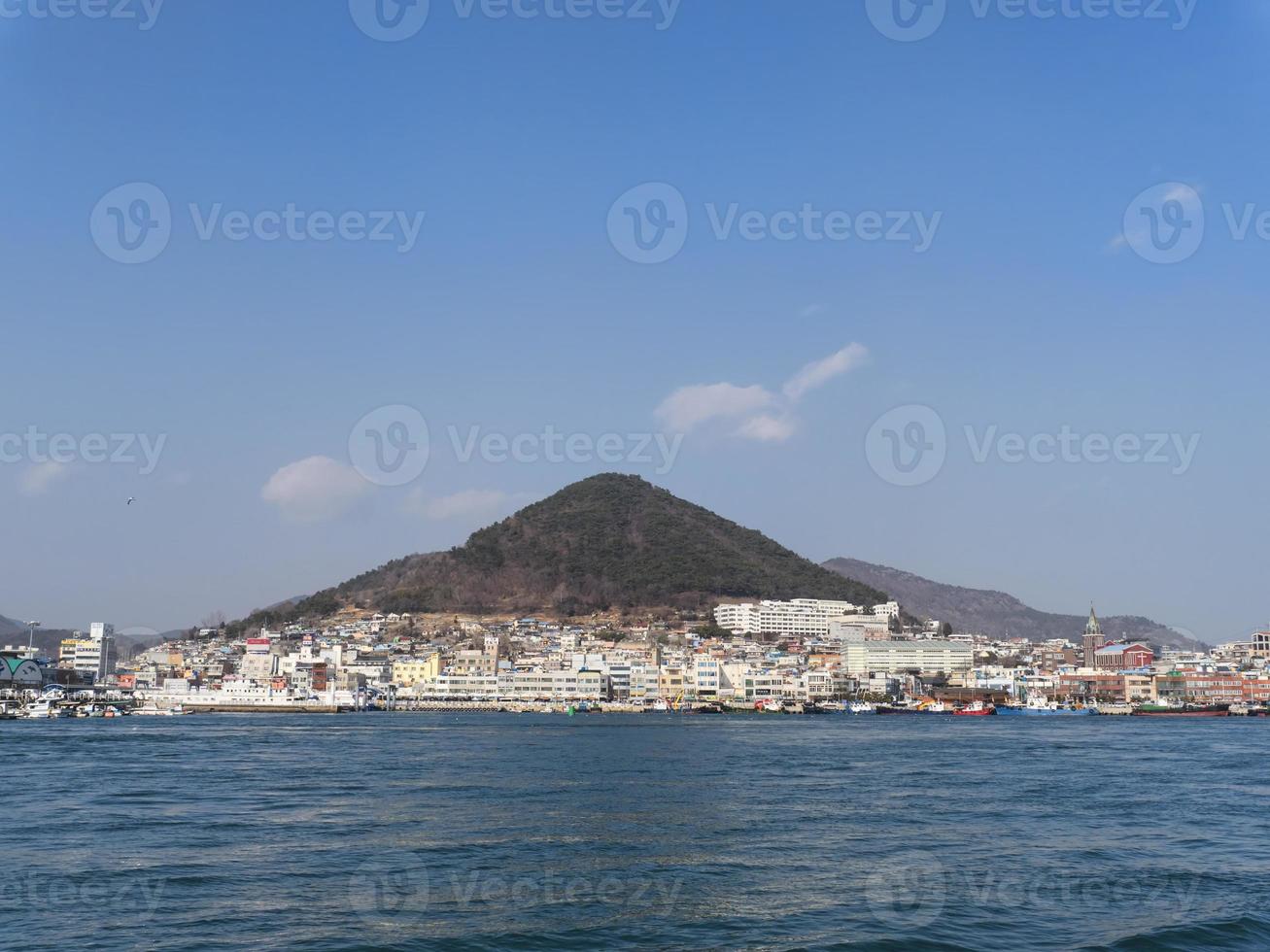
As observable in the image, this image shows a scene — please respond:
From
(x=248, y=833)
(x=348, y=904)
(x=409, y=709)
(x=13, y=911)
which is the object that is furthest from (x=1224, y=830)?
(x=409, y=709)

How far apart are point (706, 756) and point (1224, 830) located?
2128 cm

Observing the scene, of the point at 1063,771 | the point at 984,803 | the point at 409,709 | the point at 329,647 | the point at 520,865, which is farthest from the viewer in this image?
the point at 329,647

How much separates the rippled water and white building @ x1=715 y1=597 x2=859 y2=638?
125 meters

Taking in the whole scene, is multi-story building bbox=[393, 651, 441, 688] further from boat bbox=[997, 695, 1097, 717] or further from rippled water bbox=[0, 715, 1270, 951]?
rippled water bbox=[0, 715, 1270, 951]

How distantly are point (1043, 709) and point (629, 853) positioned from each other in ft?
292

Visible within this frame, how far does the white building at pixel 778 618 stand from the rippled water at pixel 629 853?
409 ft

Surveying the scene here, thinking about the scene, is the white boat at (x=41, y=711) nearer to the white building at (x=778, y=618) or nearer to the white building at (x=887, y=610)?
the white building at (x=778, y=618)

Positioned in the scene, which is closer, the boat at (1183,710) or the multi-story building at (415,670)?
the boat at (1183,710)

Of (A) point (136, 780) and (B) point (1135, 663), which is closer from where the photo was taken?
(A) point (136, 780)

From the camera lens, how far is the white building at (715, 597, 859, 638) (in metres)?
166

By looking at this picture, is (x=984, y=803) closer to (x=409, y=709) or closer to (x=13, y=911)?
(x=13, y=911)

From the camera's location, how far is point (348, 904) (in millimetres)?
15805

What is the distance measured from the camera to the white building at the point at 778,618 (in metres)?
166

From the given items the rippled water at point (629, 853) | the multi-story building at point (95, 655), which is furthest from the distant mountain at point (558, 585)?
the rippled water at point (629, 853)
